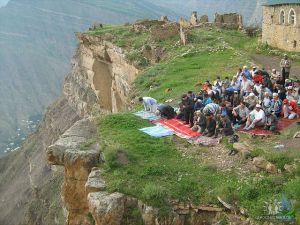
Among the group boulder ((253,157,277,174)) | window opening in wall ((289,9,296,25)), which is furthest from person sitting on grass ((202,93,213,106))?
window opening in wall ((289,9,296,25))

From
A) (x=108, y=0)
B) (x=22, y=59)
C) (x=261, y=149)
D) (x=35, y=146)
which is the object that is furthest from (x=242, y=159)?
(x=108, y=0)

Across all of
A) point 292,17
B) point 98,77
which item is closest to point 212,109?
point 292,17

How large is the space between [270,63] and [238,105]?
1342 centimetres

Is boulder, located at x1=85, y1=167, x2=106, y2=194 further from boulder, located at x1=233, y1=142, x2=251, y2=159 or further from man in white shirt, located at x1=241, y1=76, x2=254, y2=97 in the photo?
man in white shirt, located at x1=241, y1=76, x2=254, y2=97

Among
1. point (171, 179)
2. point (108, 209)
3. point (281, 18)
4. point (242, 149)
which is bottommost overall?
point (108, 209)

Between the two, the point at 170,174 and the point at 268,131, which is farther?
the point at 268,131

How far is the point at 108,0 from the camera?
171 m

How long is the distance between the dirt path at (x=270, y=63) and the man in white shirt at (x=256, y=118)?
31.4ft

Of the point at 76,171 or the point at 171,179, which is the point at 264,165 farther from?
the point at 76,171

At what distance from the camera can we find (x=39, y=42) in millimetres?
155500

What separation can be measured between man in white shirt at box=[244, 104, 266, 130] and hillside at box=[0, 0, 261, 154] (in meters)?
103

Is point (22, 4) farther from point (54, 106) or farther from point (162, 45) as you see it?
point (162, 45)

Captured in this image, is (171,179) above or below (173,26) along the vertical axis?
below

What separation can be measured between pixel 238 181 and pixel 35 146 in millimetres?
49523
